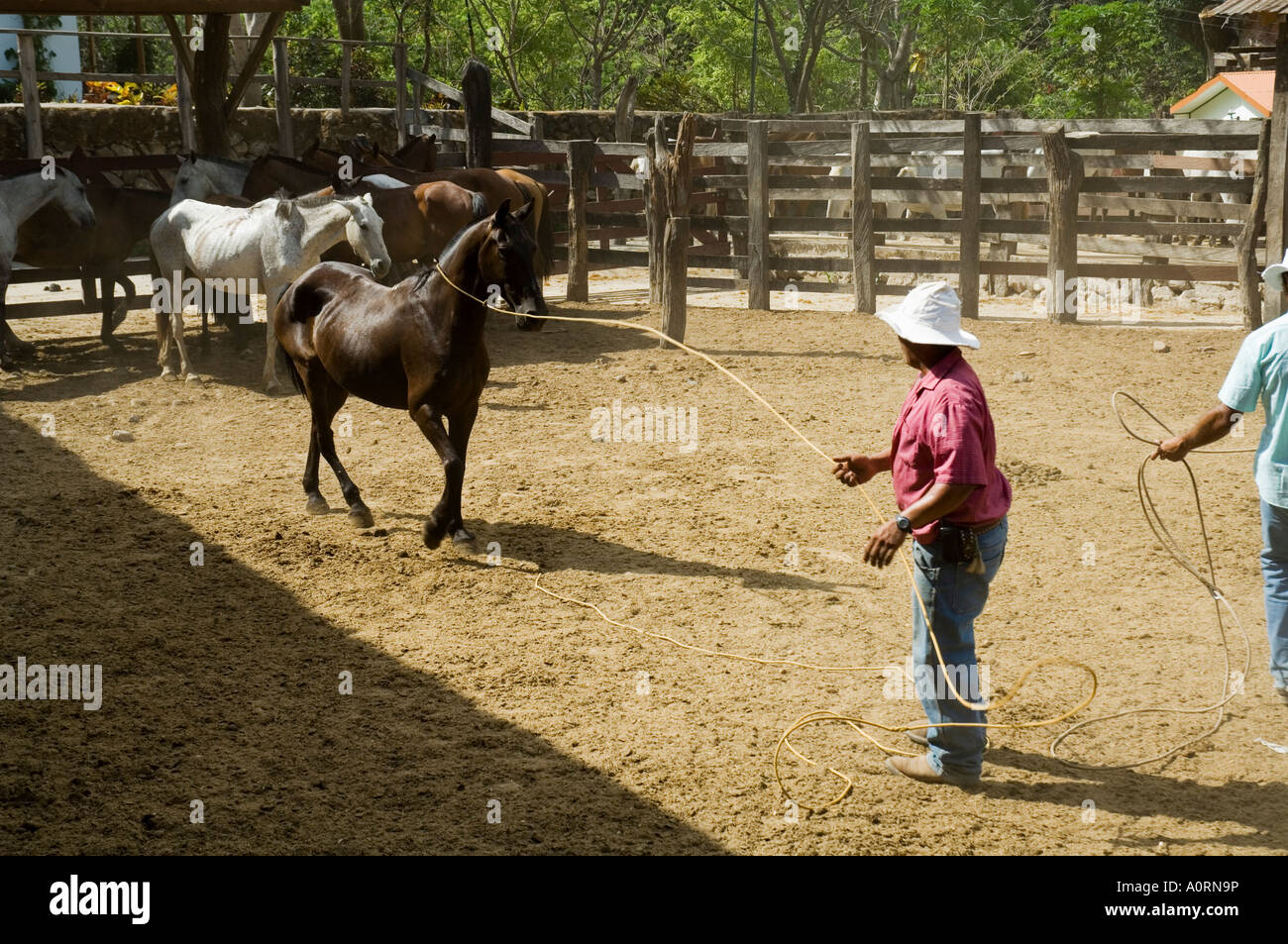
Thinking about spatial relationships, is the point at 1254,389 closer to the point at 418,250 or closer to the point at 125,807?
the point at 125,807

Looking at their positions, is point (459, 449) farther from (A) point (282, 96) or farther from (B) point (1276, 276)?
(A) point (282, 96)

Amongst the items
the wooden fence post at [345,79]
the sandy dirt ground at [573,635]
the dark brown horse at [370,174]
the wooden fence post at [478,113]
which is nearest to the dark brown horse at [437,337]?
the sandy dirt ground at [573,635]

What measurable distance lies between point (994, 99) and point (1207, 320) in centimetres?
3261

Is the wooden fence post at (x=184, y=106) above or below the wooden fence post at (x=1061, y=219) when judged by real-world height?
above

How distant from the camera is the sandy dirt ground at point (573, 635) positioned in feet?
14.2

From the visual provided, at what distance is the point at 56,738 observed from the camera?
16.0 ft

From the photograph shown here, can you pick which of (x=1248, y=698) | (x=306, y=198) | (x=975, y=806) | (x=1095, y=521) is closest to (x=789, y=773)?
(x=975, y=806)

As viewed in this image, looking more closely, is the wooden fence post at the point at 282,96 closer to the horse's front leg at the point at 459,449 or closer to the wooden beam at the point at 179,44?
the wooden beam at the point at 179,44

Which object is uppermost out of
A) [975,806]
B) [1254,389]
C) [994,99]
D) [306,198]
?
[994,99]

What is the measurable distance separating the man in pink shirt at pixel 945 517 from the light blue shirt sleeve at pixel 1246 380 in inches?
47.6

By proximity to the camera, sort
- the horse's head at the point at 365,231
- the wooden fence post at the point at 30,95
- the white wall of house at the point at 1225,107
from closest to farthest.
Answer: the horse's head at the point at 365,231 < the wooden fence post at the point at 30,95 < the white wall of house at the point at 1225,107

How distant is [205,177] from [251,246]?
259 cm
